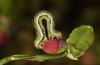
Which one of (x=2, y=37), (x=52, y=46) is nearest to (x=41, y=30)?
(x=52, y=46)

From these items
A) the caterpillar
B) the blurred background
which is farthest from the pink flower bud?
the caterpillar

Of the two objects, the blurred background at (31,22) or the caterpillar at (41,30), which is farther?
the blurred background at (31,22)

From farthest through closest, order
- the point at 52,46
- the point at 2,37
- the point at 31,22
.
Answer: the point at 31,22
the point at 2,37
the point at 52,46

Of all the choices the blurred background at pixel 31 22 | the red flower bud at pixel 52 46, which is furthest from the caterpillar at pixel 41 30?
the blurred background at pixel 31 22

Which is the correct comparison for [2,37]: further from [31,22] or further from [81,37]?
[81,37]

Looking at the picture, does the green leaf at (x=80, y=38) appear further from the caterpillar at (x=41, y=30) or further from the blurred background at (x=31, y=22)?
the blurred background at (x=31, y=22)

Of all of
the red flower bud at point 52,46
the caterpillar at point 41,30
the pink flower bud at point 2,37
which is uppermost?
the caterpillar at point 41,30
